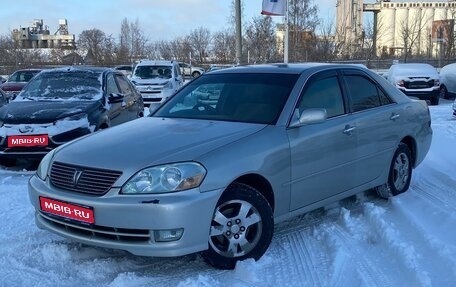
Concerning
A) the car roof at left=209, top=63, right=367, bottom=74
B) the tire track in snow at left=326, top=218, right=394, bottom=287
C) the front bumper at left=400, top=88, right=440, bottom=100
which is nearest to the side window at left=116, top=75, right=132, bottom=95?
the car roof at left=209, top=63, right=367, bottom=74

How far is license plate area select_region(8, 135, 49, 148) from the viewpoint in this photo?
759 cm

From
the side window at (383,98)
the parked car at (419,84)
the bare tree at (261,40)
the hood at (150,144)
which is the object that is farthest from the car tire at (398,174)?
the bare tree at (261,40)

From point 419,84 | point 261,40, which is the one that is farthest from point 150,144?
point 261,40

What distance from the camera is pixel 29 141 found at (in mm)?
7602

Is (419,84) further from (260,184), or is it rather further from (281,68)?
(260,184)

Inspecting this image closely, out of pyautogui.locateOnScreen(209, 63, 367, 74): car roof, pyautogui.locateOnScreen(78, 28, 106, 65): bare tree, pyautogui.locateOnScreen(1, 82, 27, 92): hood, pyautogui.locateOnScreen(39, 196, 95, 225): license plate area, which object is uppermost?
pyautogui.locateOnScreen(78, 28, 106, 65): bare tree

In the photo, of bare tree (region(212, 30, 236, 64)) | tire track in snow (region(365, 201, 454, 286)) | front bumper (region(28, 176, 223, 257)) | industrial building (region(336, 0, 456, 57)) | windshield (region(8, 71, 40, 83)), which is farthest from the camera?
bare tree (region(212, 30, 236, 64))

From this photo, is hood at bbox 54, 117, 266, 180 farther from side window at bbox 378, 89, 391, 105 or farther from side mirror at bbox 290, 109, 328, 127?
side window at bbox 378, 89, 391, 105

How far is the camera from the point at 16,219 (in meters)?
5.40

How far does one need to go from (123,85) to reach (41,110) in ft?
8.25

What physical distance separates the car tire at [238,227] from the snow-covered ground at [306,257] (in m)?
0.10

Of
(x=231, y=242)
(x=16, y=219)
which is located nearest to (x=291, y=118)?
(x=231, y=242)

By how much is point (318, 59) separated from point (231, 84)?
101 feet

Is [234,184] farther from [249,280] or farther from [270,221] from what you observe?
[249,280]
